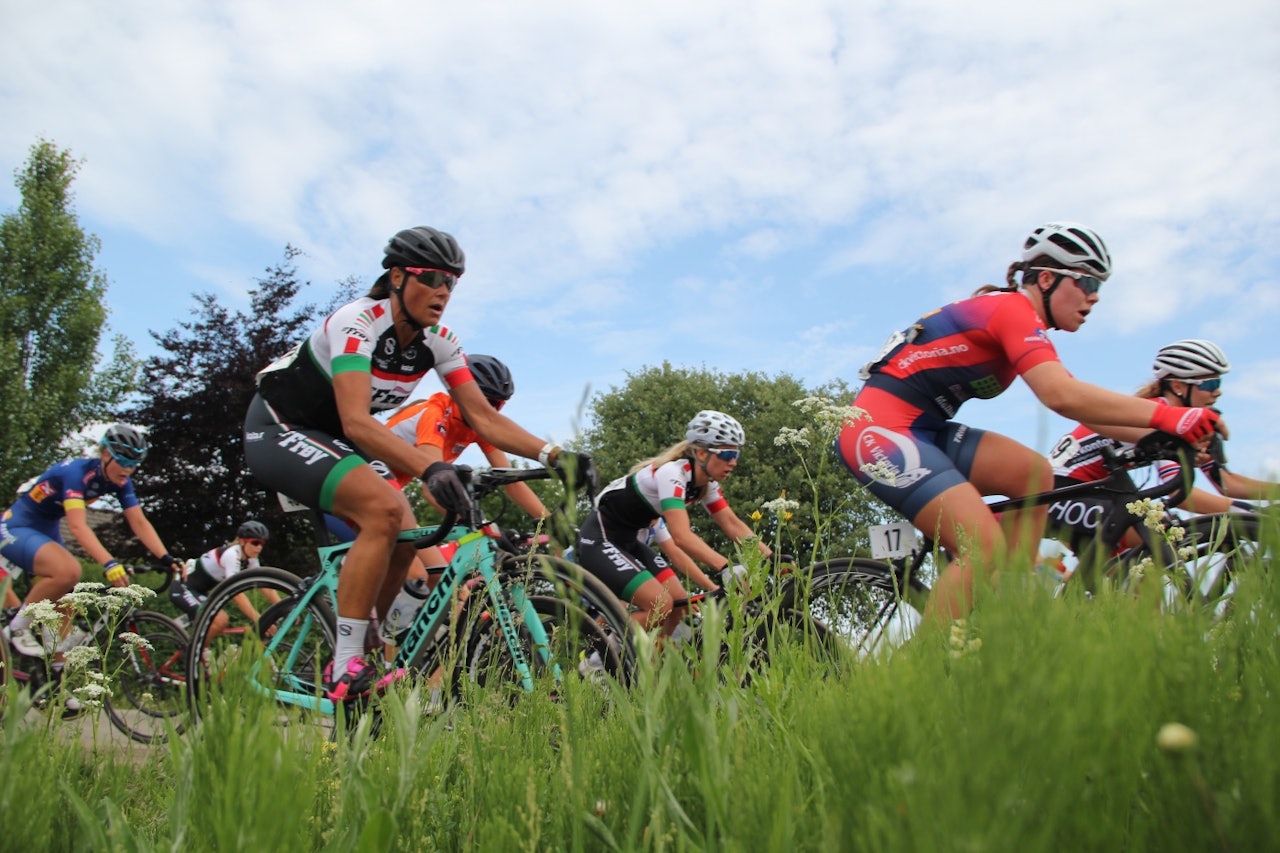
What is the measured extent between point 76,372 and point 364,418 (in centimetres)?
3456

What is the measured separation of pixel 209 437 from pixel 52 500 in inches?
747

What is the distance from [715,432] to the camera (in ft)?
23.8

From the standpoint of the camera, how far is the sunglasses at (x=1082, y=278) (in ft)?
15.2

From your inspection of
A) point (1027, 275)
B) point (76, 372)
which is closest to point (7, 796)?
point (1027, 275)

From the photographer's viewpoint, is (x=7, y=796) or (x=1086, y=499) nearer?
(x=7, y=796)

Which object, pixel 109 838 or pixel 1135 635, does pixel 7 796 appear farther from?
pixel 1135 635

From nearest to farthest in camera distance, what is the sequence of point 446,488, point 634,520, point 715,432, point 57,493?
1. point 446,488
2. point 715,432
3. point 634,520
4. point 57,493

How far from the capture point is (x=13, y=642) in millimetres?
8477

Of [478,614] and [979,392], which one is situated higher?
[979,392]

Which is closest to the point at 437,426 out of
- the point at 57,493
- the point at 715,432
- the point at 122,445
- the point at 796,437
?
the point at 715,432

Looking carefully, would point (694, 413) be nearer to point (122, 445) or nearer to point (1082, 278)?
point (122, 445)

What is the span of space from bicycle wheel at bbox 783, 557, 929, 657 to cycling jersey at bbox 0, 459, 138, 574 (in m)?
7.40

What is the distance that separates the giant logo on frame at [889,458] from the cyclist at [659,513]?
2.37 meters

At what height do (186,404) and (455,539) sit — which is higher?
(186,404)
